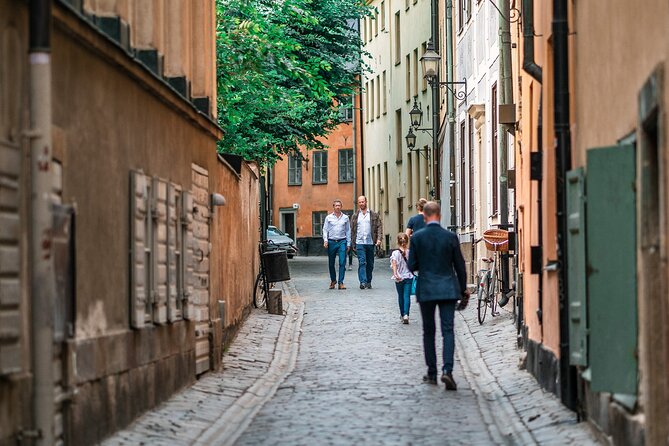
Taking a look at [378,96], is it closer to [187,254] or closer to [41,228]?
[187,254]

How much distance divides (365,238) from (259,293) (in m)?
4.11

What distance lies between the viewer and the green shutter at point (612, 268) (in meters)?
10.3

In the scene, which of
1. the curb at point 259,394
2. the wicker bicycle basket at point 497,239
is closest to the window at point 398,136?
the curb at point 259,394

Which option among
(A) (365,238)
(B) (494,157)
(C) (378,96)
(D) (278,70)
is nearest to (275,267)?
(B) (494,157)

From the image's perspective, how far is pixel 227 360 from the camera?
18812 millimetres

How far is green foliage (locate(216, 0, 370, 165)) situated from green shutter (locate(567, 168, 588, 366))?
A: 53.5ft

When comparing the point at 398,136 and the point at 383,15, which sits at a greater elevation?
the point at 383,15

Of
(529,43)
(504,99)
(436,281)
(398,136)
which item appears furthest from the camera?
(398,136)

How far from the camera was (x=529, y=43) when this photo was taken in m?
16.7

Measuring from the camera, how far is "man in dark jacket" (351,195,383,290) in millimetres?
31797

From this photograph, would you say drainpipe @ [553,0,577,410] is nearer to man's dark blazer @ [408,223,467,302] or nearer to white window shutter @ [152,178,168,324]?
man's dark blazer @ [408,223,467,302]

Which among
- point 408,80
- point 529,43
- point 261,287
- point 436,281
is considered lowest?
point 261,287

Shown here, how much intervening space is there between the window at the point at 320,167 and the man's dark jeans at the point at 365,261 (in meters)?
47.8

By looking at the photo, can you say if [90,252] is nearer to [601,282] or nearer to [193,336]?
[601,282]
